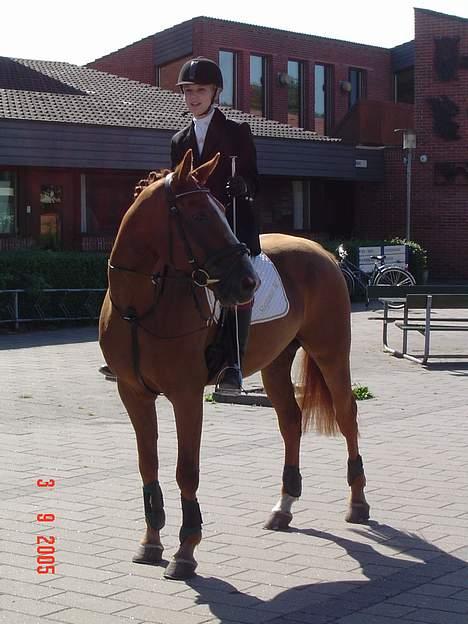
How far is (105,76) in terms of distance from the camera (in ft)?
117

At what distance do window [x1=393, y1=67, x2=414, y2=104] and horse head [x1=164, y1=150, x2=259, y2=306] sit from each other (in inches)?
1597

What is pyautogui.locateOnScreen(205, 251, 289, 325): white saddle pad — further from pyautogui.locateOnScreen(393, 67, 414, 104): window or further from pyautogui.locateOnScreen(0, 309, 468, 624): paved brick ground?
pyautogui.locateOnScreen(393, 67, 414, 104): window

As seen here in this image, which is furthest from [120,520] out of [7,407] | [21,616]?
[7,407]

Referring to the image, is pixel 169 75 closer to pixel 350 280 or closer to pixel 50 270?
pixel 350 280

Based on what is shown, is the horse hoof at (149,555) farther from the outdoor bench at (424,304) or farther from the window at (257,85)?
the window at (257,85)

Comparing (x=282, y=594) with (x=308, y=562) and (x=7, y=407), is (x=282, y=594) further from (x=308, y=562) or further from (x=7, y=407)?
(x=7, y=407)

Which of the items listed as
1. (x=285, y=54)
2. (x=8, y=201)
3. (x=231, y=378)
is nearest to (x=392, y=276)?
(x=8, y=201)

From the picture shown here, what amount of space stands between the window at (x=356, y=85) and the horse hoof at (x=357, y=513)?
123 feet

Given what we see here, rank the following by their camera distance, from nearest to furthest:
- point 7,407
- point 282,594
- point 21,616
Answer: point 21,616
point 282,594
point 7,407

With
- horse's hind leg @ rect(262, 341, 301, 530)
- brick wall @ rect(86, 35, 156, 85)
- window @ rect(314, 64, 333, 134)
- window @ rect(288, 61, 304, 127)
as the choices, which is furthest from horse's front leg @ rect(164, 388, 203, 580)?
window @ rect(314, 64, 333, 134)

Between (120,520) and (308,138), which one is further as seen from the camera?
(308,138)

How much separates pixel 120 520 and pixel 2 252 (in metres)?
14.4

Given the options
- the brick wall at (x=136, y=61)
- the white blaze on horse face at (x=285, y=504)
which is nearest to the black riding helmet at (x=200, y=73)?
the white blaze on horse face at (x=285, y=504)

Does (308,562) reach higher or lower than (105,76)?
lower
